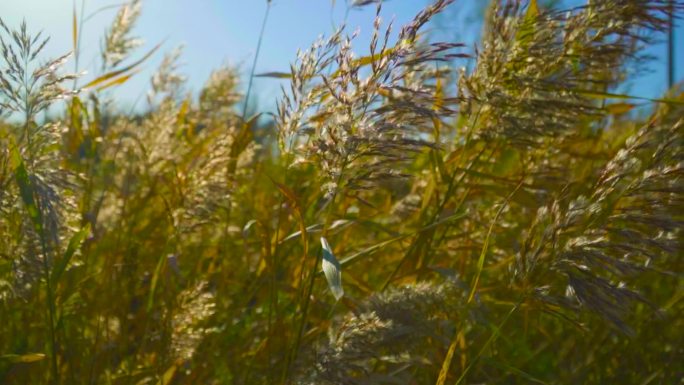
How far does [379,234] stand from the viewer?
115 inches

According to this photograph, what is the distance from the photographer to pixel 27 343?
196 cm

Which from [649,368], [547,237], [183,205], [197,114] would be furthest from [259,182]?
[547,237]

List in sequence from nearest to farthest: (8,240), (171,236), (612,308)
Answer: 1. (612,308)
2. (8,240)
3. (171,236)

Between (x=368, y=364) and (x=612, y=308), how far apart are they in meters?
0.64

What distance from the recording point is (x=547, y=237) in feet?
4.37

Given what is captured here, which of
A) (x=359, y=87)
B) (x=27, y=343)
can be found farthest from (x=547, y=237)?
(x=27, y=343)

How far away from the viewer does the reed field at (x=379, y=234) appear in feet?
4.51

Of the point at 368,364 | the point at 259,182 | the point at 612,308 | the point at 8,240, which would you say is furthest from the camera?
the point at 259,182

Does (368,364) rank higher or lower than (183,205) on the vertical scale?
lower

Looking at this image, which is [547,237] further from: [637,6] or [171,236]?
[171,236]

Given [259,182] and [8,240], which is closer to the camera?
[8,240]

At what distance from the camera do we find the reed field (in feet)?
4.51

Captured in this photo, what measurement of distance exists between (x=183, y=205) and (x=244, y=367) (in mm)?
467

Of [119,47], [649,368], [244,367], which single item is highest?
[119,47]
